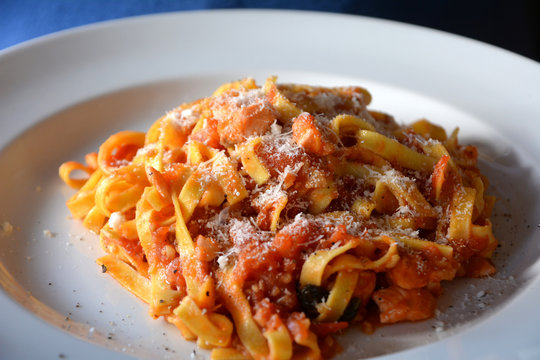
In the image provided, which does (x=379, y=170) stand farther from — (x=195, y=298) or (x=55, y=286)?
(x=55, y=286)

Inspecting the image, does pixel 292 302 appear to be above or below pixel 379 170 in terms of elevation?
below

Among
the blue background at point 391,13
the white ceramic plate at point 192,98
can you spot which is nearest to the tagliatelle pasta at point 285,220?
the white ceramic plate at point 192,98

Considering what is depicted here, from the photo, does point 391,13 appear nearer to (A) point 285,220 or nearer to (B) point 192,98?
(B) point 192,98

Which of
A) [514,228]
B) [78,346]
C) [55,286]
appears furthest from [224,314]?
[514,228]

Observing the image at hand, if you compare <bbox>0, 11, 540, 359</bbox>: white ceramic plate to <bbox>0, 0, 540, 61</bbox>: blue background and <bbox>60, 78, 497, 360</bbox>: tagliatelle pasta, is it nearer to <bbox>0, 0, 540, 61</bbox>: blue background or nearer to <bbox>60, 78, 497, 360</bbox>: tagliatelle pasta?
<bbox>60, 78, 497, 360</bbox>: tagliatelle pasta

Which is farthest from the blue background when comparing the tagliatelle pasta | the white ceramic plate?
the tagliatelle pasta

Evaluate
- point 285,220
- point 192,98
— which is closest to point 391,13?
point 192,98
